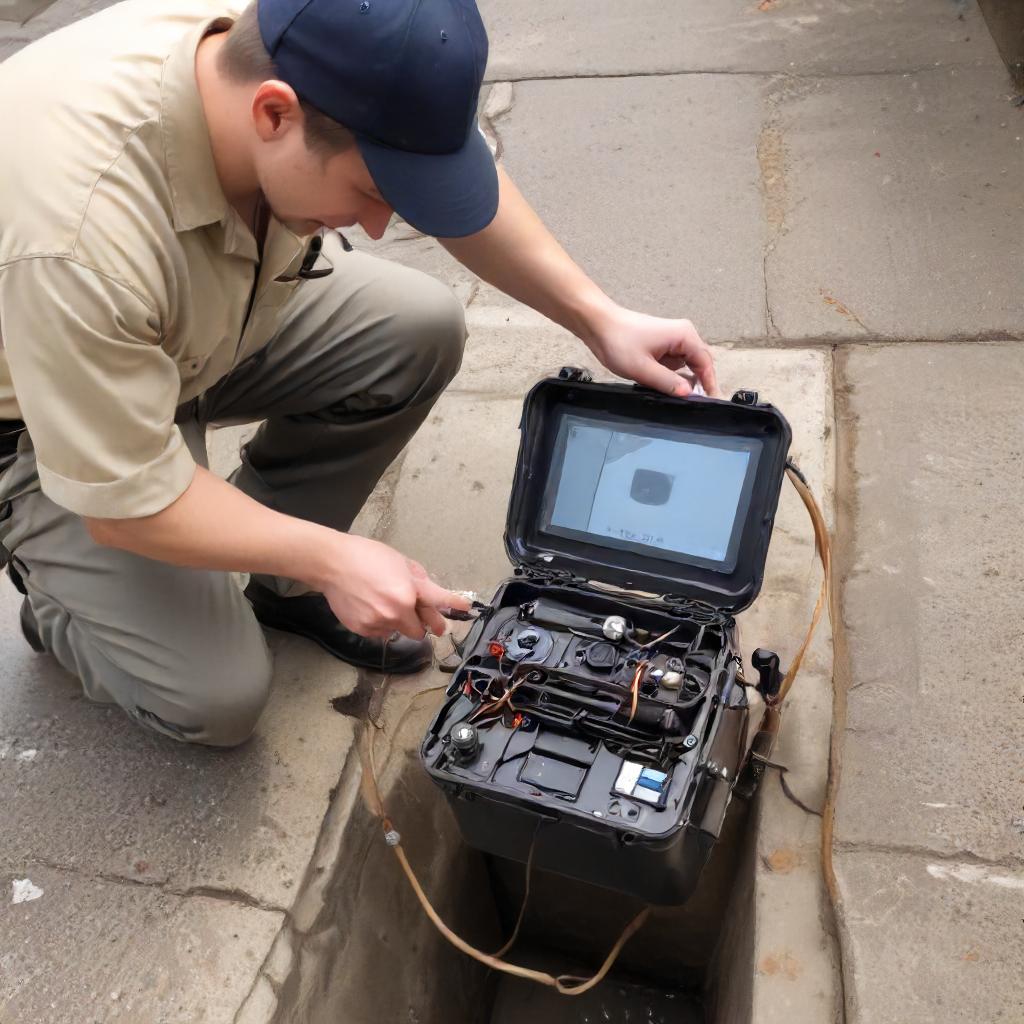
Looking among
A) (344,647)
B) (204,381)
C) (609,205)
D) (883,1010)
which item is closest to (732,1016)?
(883,1010)

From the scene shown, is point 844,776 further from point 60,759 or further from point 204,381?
point 60,759

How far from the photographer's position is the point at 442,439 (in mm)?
2424

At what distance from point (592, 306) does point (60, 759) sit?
130 centimetres

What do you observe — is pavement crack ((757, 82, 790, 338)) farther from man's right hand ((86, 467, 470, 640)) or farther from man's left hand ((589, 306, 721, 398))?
man's right hand ((86, 467, 470, 640))

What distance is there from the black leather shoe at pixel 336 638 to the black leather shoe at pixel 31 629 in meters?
0.43

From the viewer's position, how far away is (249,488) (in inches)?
80.2

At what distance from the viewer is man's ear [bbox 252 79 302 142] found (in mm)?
1178

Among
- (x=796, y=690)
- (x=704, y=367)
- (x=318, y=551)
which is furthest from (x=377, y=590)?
(x=796, y=690)

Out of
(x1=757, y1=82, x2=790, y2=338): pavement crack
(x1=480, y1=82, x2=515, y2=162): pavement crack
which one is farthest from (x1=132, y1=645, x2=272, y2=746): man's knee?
(x1=480, y1=82, x2=515, y2=162): pavement crack

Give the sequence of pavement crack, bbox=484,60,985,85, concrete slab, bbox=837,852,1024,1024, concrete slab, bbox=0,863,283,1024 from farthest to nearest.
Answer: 1. pavement crack, bbox=484,60,985,85
2. concrete slab, bbox=0,863,283,1024
3. concrete slab, bbox=837,852,1024,1024

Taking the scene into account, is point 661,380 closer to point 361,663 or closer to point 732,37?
point 361,663

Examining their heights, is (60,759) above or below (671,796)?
below

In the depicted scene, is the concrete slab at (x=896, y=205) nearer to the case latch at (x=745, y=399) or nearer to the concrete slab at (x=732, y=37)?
the concrete slab at (x=732, y=37)

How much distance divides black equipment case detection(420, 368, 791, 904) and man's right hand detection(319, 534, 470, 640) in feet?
0.45
